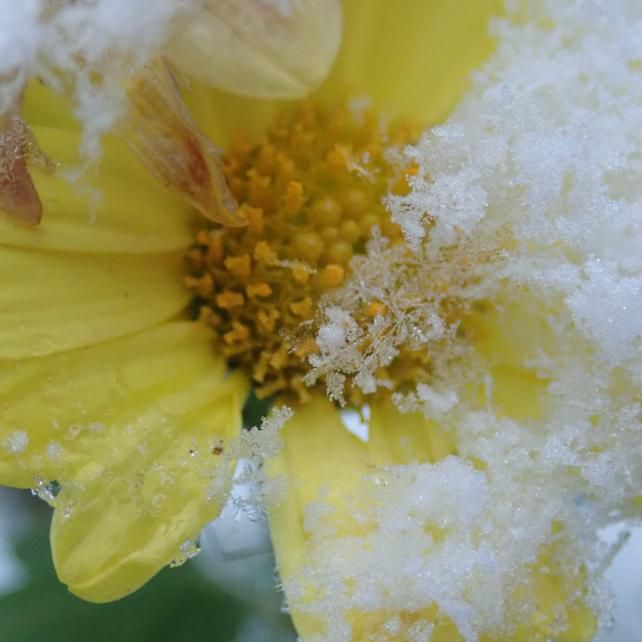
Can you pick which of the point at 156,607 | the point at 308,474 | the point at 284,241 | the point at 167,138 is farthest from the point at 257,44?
the point at 156,607

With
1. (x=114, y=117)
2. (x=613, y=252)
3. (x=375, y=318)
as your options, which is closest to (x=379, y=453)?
(x=375, y=318)

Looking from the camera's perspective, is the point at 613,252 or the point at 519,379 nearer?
the point at 613,252

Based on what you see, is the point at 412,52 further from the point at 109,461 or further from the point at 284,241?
the point at 109,461

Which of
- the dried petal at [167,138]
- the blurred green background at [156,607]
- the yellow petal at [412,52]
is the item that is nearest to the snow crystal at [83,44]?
the dried petal at [167,138]

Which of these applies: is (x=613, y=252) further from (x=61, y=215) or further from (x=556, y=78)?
(x=61, y=215)

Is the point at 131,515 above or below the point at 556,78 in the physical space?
below

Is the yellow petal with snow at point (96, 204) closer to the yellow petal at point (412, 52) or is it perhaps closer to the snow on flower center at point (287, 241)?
the snow on flower center at point (287, 241)

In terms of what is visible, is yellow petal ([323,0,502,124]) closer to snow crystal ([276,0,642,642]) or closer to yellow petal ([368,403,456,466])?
snow crystal ([276,0,642,642])
